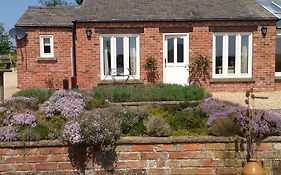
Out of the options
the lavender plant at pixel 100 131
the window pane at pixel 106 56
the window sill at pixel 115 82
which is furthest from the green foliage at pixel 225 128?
the window pane at pixel 106 56

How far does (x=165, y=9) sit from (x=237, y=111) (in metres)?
12.3

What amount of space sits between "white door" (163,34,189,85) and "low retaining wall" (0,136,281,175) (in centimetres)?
1184

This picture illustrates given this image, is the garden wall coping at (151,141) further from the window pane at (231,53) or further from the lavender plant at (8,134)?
the window pane at (231,53)

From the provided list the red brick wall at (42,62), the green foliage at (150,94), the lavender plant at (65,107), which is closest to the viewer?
the lavender plant at (65,107)

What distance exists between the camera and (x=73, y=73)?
18344mm

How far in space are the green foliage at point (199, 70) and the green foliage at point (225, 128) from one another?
11324mm

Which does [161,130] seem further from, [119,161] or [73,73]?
[73,73]

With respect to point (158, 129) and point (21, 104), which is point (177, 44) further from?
point (158, 129)

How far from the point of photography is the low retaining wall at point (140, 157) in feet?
15.7

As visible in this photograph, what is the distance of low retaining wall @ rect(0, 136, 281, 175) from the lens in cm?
479

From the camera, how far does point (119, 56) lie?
16797mm

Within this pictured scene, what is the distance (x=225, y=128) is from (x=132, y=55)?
11965 mm

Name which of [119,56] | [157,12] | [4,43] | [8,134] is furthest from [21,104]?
[4,43]

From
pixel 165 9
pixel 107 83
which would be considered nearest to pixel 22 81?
pixel 107 83
